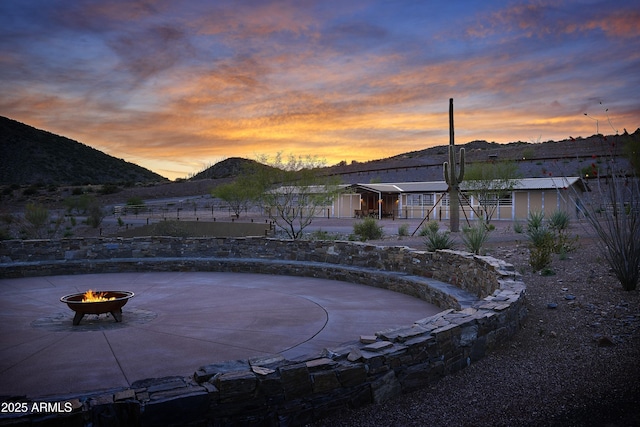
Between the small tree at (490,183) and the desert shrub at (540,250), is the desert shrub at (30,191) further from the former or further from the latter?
the desert shrub at (540,250)

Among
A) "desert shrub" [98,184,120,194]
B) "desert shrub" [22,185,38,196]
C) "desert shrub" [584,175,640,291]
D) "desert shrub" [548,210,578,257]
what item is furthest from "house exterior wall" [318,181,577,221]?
"desert shrub" [22,185,38,196]

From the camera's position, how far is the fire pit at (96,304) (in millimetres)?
8328

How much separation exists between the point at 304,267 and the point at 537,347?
8.04 m

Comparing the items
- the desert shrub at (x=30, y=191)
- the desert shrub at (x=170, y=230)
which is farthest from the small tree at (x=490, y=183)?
the desert shrub at (x=30, y=191)

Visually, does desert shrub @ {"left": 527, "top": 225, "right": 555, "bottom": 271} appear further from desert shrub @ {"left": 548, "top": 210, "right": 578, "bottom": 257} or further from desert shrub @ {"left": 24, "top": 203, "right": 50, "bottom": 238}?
desert shrub @ {"left": 24, "top": 203, "right": 50, "bottom": 238}

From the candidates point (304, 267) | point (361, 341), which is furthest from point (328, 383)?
point (304, 267)

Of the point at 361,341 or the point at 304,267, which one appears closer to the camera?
the point at 361,341

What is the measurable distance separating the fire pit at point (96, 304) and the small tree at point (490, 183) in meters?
31.0

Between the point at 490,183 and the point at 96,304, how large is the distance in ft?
108

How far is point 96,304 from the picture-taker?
832cm

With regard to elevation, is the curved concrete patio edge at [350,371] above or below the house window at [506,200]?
below

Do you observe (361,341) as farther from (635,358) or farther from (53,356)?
(53,356)

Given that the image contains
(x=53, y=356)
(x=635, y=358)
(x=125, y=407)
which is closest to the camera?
(x=125, y=407)

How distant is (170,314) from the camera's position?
9.29m
